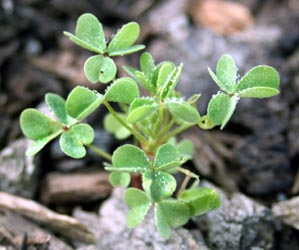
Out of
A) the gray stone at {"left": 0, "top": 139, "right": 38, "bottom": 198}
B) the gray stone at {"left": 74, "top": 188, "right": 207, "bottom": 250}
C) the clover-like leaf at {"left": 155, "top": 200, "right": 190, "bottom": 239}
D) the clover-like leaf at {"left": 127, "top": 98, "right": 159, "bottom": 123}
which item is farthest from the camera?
the gray stone at {"left": 0, "top": 139, "right": 38, "bottom": 198}

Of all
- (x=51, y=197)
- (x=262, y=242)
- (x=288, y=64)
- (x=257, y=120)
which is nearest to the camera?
(x=262, y=242)

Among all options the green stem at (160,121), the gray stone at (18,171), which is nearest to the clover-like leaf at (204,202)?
the green stem at (160,121)

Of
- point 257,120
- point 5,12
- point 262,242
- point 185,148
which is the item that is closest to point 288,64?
point 257,120

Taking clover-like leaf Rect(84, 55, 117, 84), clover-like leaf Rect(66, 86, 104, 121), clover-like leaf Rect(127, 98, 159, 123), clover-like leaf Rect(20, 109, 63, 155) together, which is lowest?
clover-like leaf Rect(20, 109, 63, 155)

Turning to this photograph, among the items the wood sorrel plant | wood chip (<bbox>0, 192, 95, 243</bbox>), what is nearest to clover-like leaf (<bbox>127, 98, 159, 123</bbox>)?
the wood sorrel plant

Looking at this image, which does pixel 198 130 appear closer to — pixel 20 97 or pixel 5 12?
pixel 20 97

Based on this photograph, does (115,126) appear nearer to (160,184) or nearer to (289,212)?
(160,184)

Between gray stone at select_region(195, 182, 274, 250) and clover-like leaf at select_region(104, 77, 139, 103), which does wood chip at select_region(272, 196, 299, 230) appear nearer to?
gray stone at select_region(195, 182, 274, 250)
